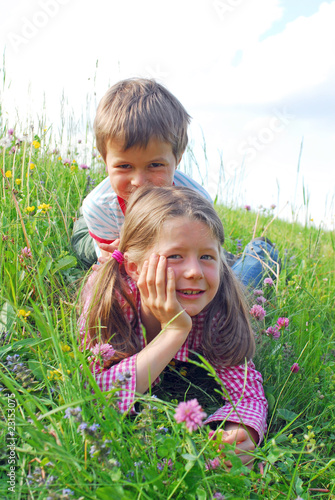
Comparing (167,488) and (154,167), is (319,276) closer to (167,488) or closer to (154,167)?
(154,167)

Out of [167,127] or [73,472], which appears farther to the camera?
[167,127]

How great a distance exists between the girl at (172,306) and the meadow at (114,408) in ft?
0.35

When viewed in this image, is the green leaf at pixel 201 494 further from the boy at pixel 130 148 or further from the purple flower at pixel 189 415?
the boy at pixel 130 148

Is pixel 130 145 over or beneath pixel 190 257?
over

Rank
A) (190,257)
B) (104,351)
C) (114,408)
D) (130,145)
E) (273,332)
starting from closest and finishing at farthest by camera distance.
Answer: (114,408), (104,351), (190,257), (273,332), (130,145)

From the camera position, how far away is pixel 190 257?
5.88ft

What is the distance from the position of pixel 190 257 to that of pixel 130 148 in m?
1.03

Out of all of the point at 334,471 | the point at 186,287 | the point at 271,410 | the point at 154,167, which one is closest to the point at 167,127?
the point at 154,167

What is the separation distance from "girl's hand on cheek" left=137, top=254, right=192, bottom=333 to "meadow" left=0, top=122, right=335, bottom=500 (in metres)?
0.26

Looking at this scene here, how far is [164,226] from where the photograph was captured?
1.83m

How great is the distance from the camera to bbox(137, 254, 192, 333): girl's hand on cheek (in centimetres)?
172

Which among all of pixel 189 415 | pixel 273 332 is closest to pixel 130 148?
pixel 273 332

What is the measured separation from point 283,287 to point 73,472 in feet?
6.68

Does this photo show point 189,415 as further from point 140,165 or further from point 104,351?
point 140,165
